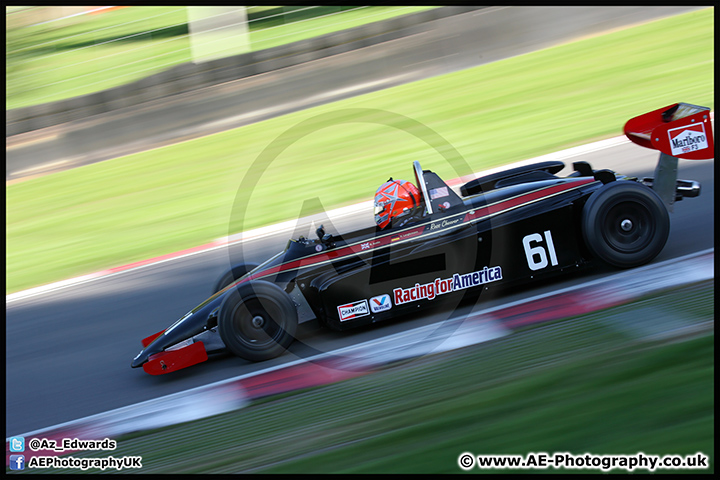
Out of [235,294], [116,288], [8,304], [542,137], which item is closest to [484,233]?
[235,294]

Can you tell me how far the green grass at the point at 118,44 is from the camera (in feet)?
59.2

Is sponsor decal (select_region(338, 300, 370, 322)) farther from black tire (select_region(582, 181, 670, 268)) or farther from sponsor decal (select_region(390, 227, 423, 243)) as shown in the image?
black tire (select_region(582, 181, 670, 268))

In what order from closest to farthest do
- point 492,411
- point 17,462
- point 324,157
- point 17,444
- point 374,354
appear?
point 492,411
point 17,462
point 17,444
point 374,354
point 324,157

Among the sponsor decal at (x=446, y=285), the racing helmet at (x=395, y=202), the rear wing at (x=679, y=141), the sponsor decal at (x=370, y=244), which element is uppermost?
the rear wing at (x=679, y=141)

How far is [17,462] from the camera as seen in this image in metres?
4.62

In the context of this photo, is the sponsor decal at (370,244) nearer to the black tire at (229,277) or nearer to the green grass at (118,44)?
the black tire at (229,277)

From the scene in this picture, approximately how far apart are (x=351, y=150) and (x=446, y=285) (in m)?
7.43

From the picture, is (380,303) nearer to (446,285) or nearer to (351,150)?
(446,285)

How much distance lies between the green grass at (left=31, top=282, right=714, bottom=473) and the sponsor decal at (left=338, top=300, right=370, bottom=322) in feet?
2.15

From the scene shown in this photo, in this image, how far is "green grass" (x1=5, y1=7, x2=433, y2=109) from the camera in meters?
18.0

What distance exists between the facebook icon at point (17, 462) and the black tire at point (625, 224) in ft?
15.1

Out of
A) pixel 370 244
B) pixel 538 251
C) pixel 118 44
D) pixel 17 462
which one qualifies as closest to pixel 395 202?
pixel 370 244

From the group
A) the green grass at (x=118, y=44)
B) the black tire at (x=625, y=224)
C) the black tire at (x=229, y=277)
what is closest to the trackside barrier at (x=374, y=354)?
the black tire at (x=625, y=224)

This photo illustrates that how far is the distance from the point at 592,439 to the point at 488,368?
1.06m
